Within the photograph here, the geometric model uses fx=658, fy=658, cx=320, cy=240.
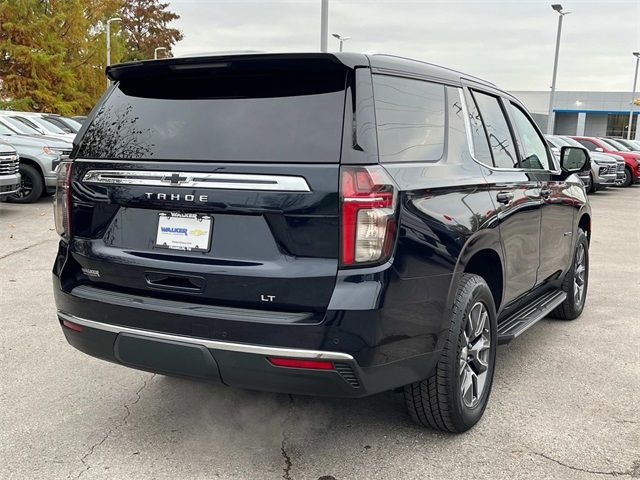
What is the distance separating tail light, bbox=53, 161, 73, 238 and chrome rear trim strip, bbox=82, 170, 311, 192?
21 cm

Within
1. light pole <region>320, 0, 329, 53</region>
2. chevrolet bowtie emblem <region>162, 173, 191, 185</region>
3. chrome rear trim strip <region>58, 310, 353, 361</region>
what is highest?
light pole <region>320, 0, 329, 53</region>

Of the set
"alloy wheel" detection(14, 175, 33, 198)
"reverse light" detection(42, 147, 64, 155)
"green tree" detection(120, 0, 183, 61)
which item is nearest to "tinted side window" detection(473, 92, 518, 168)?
"reverse light" detection(42, 147, 64, 155)

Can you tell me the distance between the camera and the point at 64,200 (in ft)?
10.7

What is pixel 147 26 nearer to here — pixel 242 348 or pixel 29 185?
pixel 29 185

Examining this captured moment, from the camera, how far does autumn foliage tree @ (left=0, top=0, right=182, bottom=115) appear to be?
1030 inches

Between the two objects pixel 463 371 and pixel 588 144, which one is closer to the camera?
pixel 463 371

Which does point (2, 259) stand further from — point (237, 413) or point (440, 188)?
point (440, 188)

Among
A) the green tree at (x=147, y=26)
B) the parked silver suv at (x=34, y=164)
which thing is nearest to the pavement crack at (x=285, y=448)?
the parked silver suv at (x=34, y=164)

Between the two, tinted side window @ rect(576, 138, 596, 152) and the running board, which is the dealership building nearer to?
tinted side window @ rect(576, 138, 596, 152)

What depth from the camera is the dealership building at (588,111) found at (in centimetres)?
7338

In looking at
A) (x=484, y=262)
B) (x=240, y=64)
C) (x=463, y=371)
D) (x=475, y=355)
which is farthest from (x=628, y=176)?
(x=240, y=64)

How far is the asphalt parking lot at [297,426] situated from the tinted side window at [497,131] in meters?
1.37

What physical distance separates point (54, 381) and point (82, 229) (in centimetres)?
133

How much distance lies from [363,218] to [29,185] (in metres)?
10.9
